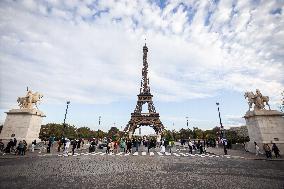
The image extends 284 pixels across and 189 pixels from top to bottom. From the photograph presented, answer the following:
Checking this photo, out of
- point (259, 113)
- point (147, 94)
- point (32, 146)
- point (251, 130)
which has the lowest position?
point (32, 146)

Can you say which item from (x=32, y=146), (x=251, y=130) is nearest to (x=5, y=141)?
(x=32, y=146)

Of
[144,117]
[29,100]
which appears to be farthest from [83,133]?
[29,100]

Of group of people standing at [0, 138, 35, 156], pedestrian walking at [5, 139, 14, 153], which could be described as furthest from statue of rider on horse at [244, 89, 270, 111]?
pedestrian walking at [5, 139, 14, 153]

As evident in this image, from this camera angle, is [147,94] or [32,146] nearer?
[32,146]

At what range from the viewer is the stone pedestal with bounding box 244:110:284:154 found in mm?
22250

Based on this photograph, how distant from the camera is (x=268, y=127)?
22.7 meters

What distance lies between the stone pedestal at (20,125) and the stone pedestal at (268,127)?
2439 centimetres

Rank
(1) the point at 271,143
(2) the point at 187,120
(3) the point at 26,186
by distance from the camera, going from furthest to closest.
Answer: (2) the point at 187,120
(1) the point at 271,143
(3) the point at 26,186

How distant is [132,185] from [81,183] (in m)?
1.91

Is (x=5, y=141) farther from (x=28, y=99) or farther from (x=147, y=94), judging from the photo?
(x=147, y=94)

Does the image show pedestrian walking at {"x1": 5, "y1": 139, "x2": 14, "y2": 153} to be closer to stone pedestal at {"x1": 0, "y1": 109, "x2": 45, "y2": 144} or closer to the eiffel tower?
stone pedestal at {"x1": 0, "y1": 109, "x2": 45, "y2": 144}

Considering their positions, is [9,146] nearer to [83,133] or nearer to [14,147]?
[14,147]

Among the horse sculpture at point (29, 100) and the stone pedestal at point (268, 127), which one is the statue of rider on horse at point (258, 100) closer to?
the stone pedestal at point (268, 127)

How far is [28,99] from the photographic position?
80.9 feet
